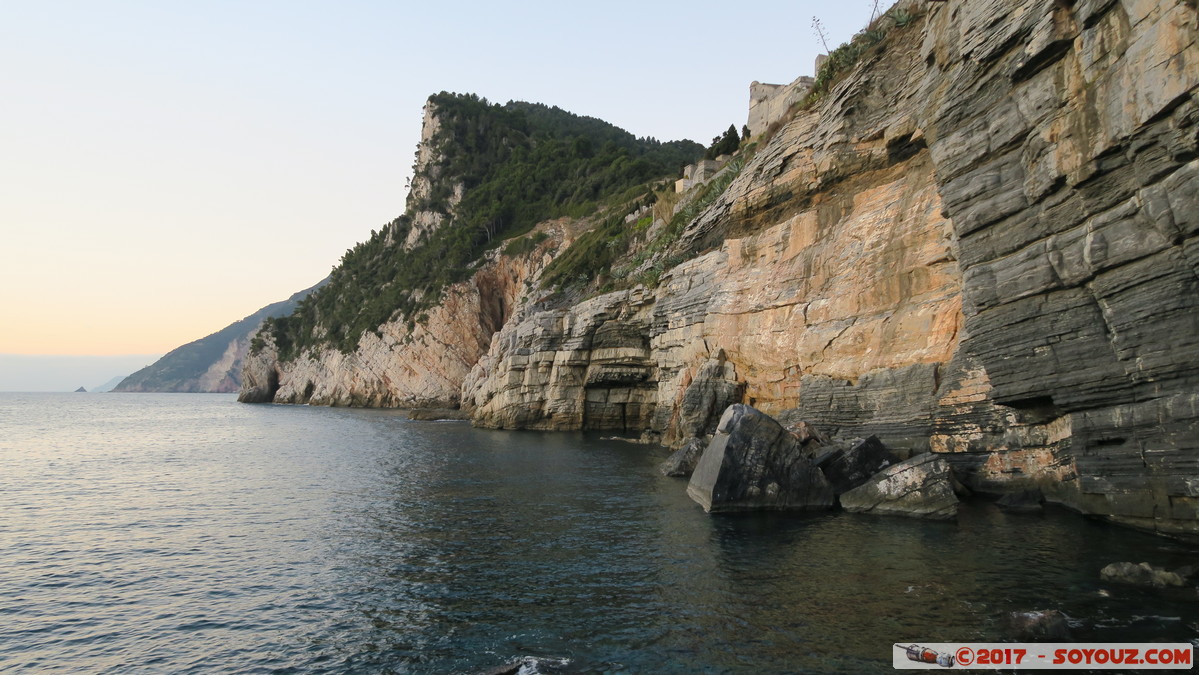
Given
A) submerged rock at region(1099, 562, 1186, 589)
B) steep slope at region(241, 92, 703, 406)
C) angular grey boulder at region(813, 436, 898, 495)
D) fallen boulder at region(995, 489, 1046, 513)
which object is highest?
steep slope at region(241, 92, 703, 406)

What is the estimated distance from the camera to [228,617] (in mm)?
11453

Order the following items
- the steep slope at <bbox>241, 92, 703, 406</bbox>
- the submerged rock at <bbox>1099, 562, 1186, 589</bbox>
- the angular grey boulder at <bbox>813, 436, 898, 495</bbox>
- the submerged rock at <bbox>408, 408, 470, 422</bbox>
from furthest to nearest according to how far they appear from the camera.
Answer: the steep slope at <bbox>241, 92, 703, 406</bbox> < the submerged rock at <bbox>408, 408, 470, 422</bbox> < the angular grey boulder at <bbox>813, 436, 898, 495</bbox> < the submerged rock at <bbox>1099, 562, 1186, 589</bbox>

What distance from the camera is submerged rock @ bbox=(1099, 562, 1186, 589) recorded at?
11.1 m

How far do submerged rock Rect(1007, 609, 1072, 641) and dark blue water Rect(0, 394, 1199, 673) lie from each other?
322mm

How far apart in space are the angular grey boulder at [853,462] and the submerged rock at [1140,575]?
323 inches

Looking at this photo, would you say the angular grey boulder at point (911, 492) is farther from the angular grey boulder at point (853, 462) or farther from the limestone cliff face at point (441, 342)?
the limestone cliff face at point (441, 342)

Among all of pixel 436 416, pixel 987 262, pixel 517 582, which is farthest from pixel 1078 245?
pixel 436 416

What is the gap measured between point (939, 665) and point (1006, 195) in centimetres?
1329

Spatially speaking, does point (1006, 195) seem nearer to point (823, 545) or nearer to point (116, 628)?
point (823, 545)

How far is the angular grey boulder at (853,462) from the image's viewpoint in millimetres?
20078

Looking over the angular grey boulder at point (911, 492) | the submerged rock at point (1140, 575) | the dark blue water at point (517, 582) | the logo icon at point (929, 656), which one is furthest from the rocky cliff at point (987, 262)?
the logo icon at point (929, 656)

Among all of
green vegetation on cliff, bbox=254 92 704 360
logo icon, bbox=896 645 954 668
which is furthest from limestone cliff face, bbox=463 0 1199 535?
green vegetation on cliff, bbox=254 92 704 360

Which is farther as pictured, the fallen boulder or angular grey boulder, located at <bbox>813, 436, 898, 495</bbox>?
angular grey boulder, located at <bbox>813, 436, 898, 495</bbox>

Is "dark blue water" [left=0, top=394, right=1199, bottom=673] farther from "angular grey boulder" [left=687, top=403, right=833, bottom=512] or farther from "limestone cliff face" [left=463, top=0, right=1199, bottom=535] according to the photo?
"limestone cliff face" [left=463, top=0, right=1199, bottom=535]
